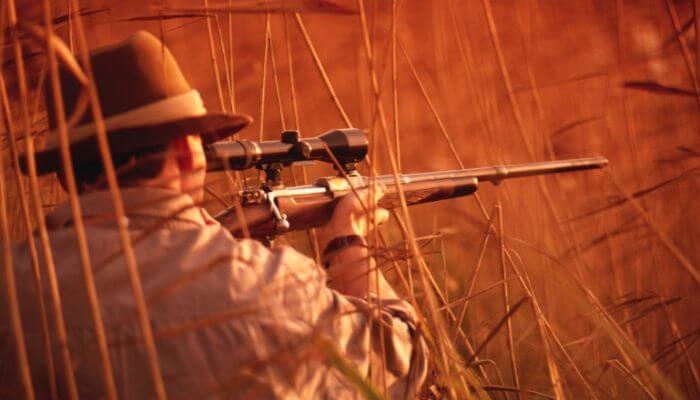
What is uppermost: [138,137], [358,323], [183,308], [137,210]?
[138,137]

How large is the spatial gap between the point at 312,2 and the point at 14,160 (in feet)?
1.71

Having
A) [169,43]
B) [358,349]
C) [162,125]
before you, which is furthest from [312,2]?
[169,43]

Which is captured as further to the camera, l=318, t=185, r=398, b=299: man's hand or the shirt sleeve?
l=318, t=185, r=398, b=299: man's hand

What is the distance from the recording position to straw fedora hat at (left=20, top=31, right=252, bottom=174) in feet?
5.64

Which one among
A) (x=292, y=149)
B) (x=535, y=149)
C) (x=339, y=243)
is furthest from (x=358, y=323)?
(x=535, y=149)

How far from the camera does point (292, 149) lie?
2484mm

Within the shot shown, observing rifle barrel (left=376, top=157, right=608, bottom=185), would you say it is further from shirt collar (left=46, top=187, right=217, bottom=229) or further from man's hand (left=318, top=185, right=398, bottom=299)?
shirt collar (left=46, top=187, right=217, bottom=229)

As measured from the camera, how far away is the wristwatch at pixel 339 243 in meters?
2.12

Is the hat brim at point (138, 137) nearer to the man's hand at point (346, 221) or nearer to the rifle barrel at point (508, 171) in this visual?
the man's hand at point (346, 221)

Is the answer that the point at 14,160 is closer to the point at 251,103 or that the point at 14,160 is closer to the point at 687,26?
the point at 687,26

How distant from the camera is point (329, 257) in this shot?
211 cm

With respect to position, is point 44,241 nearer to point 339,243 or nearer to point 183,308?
point 183,308

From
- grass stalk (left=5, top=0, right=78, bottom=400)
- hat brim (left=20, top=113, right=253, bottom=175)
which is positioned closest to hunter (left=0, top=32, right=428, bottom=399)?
hat brim (left=20, top=113, right=253, bottom=175)

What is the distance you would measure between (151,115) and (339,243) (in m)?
0.57
